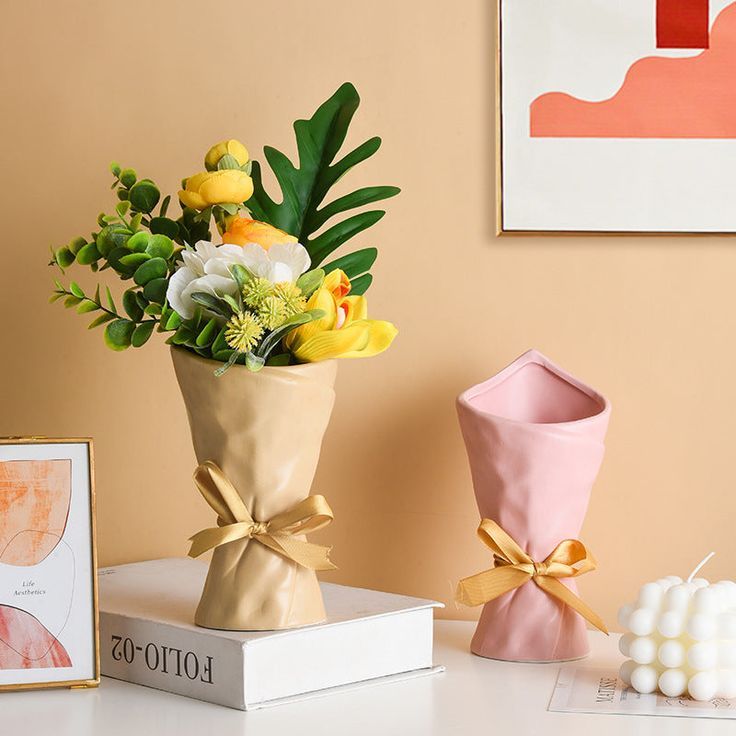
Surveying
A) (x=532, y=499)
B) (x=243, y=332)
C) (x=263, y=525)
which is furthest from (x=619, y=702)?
(x=243, y=332)

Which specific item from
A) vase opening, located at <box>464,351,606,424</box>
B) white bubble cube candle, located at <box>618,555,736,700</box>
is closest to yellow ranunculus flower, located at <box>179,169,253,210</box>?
vase opening, located at <box>464,351,606,424</box>

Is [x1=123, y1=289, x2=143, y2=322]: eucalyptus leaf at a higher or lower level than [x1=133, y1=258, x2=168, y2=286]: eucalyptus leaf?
lower

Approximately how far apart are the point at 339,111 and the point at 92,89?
A: 0.37m

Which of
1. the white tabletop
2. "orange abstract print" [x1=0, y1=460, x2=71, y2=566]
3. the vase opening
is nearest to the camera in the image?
the white tabletop

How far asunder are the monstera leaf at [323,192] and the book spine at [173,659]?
36 cm

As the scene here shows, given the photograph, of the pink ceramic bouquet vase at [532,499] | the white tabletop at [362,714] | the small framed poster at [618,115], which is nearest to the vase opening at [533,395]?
the pink ceramic bouquet vase at [532,499]

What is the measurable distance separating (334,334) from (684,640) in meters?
0.39

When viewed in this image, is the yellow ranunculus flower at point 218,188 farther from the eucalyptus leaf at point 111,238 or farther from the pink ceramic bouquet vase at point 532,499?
the pink ceramic bouquet vase at point 532,499

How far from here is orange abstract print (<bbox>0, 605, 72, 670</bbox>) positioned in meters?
0.96

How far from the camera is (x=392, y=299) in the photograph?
49.6 inches

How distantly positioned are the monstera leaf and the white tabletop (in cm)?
38

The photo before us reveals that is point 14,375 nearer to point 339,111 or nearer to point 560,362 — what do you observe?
point 339,111

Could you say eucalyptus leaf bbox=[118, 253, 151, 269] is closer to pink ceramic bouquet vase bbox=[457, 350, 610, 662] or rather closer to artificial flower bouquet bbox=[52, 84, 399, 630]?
artificial flower bouquet bbox=[52, 84, 399, 630]

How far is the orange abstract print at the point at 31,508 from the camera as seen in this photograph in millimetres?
977
